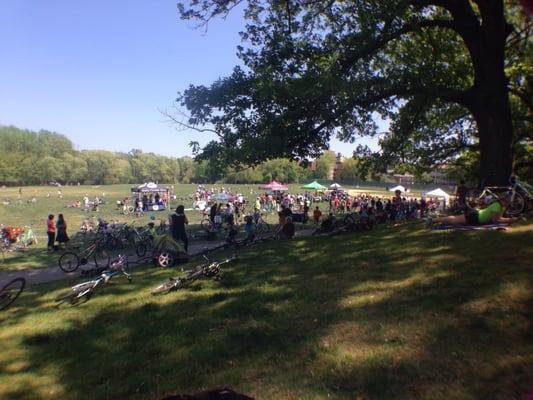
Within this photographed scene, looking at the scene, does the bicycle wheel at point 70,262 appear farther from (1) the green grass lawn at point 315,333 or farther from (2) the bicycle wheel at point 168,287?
(2) the bicycle wheel at point 168,287

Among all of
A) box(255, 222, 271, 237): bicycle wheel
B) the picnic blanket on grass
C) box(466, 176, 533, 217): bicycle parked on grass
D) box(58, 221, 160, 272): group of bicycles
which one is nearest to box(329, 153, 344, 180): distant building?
box(255, 222, 271, 237): bicycle wheel

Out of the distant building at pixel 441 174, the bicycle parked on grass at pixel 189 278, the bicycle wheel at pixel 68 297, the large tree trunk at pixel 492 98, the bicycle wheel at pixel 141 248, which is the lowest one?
the bicycle wheel at pixel 141 248

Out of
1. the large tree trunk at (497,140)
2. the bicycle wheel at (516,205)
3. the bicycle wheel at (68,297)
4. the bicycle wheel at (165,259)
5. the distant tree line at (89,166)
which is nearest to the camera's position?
the bicycle wheel at (68,297)

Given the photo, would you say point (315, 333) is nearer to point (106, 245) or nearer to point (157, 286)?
point (157, 286)

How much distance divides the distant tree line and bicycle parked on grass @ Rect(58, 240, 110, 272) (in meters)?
72.6

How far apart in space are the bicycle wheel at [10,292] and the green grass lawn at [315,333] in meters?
0.54

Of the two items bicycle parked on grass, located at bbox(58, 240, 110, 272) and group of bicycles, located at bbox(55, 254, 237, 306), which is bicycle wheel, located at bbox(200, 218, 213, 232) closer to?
bicycle parked on grass, located at bbox(58, 240, 110, 272)

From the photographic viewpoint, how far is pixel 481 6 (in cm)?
1164

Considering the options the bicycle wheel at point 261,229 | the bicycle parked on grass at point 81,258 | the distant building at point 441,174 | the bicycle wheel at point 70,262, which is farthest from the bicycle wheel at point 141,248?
the distant building at point 441,174

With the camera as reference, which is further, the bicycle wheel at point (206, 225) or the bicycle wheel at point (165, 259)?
the bicycle wheel at point (206, 225)

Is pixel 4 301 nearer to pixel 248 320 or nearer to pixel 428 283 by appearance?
pixel 248 320

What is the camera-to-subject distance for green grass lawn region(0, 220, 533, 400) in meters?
4.37

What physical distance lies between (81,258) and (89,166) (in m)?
112

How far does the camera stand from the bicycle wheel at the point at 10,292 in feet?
31.3
